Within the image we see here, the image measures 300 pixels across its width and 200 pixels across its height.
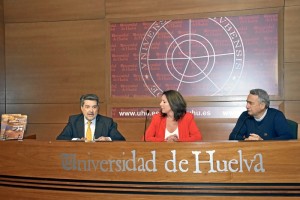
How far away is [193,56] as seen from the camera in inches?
170

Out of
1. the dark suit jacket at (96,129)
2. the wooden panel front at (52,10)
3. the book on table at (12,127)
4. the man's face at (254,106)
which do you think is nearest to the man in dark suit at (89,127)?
the dark suit jacket at (96,129)

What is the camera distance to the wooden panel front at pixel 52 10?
15.2 feet

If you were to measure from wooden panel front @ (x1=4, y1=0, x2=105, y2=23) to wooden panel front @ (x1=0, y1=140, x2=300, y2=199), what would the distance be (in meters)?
2.52

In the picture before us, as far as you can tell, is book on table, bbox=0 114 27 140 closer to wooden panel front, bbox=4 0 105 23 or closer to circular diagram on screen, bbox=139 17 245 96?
circular diagram on screen, bbox=139 17 245 96

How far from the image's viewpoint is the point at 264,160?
2.24m

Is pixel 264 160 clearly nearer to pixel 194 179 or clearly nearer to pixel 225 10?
pixel 194 179

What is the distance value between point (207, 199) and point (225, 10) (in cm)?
268

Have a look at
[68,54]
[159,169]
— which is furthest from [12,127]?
[68,54]

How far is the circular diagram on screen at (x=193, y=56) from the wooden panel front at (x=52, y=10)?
859mm

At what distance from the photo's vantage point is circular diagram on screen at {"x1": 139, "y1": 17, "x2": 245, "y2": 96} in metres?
4.21

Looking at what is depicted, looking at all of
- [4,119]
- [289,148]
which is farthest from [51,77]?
[289,148]

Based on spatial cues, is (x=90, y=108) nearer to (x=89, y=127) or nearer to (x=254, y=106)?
(x=89, y=127)

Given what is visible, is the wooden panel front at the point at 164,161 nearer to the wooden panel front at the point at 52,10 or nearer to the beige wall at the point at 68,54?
the beige wall at the point at 68,54

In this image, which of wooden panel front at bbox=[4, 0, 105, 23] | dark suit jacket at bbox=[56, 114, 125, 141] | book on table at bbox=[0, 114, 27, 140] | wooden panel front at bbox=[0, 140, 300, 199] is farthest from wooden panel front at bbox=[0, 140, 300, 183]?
wooden panel front at bbox=[4, 0, 105, 23]
